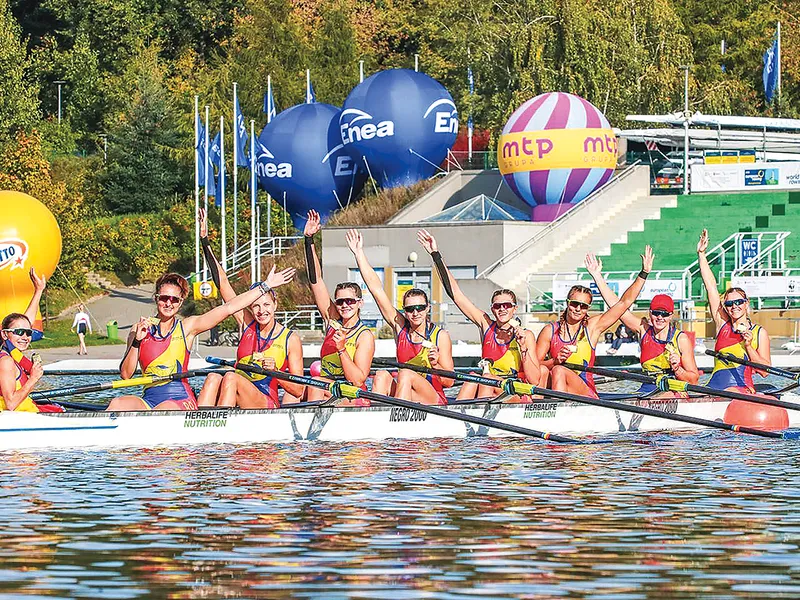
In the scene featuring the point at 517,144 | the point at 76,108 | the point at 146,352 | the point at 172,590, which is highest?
the point at 76,108

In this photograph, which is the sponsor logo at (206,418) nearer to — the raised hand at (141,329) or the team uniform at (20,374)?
the raised hand at (141,329)

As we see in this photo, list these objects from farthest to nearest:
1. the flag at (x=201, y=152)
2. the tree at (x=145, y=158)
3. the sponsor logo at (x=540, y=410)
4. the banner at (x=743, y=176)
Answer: the tree at (x=145, y=158) < the flag at (x=201, y=152) < the banner at (x=743, y=176) < the sponsor logo at (x=540, y=410)

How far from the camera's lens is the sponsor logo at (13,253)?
29766 millimetres

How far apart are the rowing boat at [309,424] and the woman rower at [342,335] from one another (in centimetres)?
52

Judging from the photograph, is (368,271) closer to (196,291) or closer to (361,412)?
(361,412)

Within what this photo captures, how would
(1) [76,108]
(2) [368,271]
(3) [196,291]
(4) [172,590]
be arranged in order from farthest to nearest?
1. (1) [76,108]
2. (3) [196,291]
3. (2) [368,271]
4. (4) [172,590]

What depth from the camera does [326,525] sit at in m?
11.1

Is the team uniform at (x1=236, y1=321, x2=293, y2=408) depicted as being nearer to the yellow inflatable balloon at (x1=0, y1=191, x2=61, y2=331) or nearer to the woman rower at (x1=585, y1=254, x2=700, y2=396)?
the woman rower at (x1=585, y1=254, x2=700, y2=396)

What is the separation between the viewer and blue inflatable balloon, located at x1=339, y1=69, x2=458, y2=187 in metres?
44.4

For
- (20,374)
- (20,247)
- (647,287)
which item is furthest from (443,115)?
(20,374)

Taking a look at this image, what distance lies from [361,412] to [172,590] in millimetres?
7342

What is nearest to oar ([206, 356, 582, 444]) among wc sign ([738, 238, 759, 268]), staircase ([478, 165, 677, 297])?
staircase ([478, 165, 677, 297])

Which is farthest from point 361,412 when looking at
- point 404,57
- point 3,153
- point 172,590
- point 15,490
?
point 404,57

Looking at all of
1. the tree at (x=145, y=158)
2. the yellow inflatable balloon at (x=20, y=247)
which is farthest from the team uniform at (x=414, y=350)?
the tree at (x=145, y=158)
